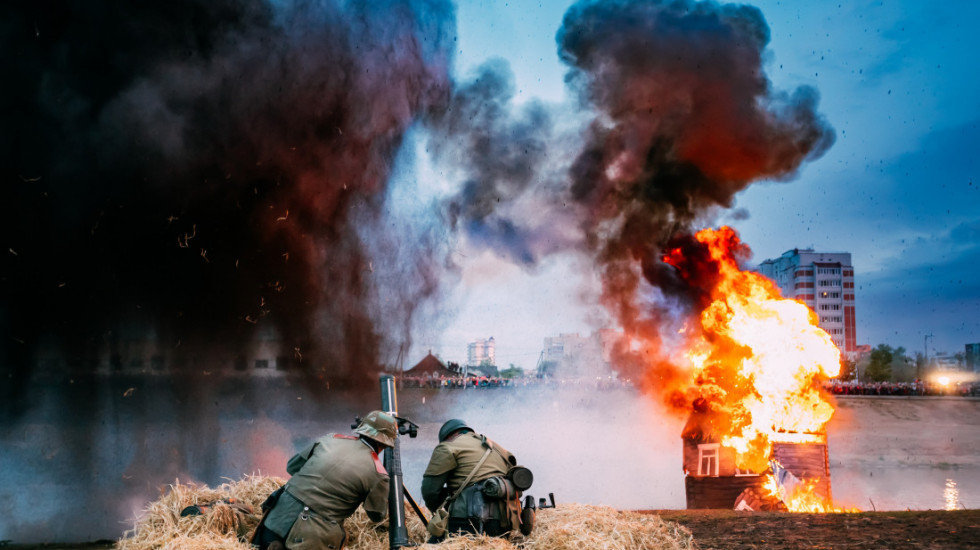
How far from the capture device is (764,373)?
63.2 ft

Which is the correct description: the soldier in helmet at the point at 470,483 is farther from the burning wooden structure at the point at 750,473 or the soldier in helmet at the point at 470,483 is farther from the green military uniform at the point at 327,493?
the burning wooden structure at the point at 750,473

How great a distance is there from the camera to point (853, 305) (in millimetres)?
115875

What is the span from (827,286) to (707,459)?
11255 cm

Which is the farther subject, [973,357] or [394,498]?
[973,357]

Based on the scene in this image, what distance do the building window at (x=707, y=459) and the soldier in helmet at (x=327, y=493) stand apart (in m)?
12.8

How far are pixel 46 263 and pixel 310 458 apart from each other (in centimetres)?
1448

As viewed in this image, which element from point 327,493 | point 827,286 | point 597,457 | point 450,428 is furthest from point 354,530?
point 827,286

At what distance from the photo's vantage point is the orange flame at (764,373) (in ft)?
60.3

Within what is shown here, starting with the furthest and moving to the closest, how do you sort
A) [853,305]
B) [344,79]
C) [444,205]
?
[853,305] → [444,205] → [344,79]

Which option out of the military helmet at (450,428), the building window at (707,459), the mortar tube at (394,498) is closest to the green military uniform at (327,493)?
the mortar tube at (394,498)

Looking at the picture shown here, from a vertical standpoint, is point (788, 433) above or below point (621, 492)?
above

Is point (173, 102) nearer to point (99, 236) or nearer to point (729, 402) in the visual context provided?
point (99, 236)

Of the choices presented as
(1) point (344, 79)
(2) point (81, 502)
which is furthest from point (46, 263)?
(1) point (344, 79)

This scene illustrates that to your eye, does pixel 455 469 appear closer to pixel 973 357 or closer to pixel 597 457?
pixel 597 457
